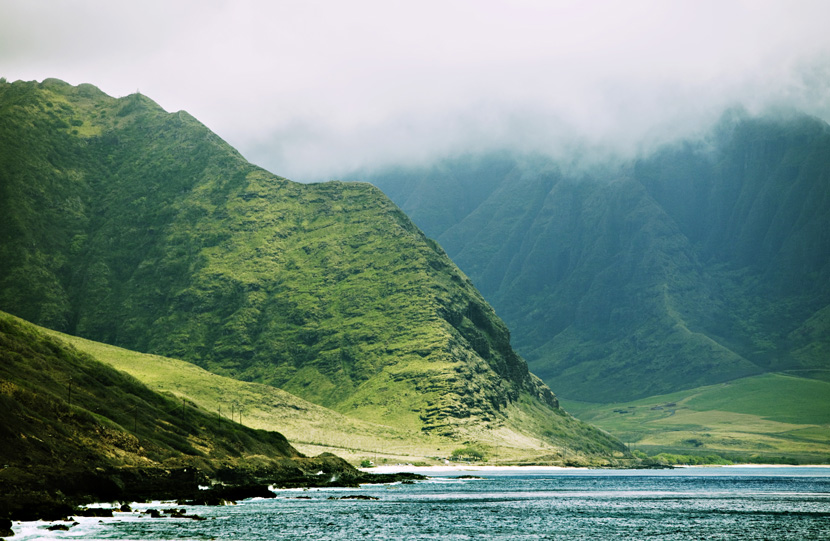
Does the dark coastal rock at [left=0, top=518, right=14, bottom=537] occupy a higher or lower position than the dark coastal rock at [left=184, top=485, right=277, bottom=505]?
higher

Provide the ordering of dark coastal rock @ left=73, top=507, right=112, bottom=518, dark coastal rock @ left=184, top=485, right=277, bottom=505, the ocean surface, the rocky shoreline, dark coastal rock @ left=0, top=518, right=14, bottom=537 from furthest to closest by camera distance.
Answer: dark coastal rock @ left=184, top=485, right=277, bottom=505, dark coastal rock @ left=73, top=507, right=112, bottom=518, the rocky shoreline, the ocean surface, dark coastal rock @ left=0, top=518, right=14, bottom=537

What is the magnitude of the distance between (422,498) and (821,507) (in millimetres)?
74108

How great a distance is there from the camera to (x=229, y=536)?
10956 cm

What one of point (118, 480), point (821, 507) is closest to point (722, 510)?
point (821, 507)

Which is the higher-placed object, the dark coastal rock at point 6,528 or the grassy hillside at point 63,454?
the grassy hillside at point 63,454

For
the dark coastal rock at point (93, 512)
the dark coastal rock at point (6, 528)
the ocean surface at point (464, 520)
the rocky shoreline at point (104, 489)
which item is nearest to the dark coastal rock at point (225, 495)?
the rocky shoreline at point (104, 489)

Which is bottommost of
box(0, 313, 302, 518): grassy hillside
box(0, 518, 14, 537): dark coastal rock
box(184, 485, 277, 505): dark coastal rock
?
box(184, 485, 277, 505): dark coastal rock

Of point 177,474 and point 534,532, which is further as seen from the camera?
point 177,474

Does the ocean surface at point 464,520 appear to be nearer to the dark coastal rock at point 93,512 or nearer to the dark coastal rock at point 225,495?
the dark coastal rock at point 93,512

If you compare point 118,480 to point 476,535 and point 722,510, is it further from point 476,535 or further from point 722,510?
point 722,510

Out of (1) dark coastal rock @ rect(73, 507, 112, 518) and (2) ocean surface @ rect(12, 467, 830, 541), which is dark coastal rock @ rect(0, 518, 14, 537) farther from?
(1) dark coastal rock @ rect(73, 507, 112, 518)

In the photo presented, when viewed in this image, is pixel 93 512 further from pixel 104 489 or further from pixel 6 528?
pixel 6 528

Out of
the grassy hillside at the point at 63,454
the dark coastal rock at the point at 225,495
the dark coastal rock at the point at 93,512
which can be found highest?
the grassy hillside at the point at 63,454

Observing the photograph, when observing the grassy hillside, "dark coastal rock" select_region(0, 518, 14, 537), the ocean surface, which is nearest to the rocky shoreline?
the grassy hillside
